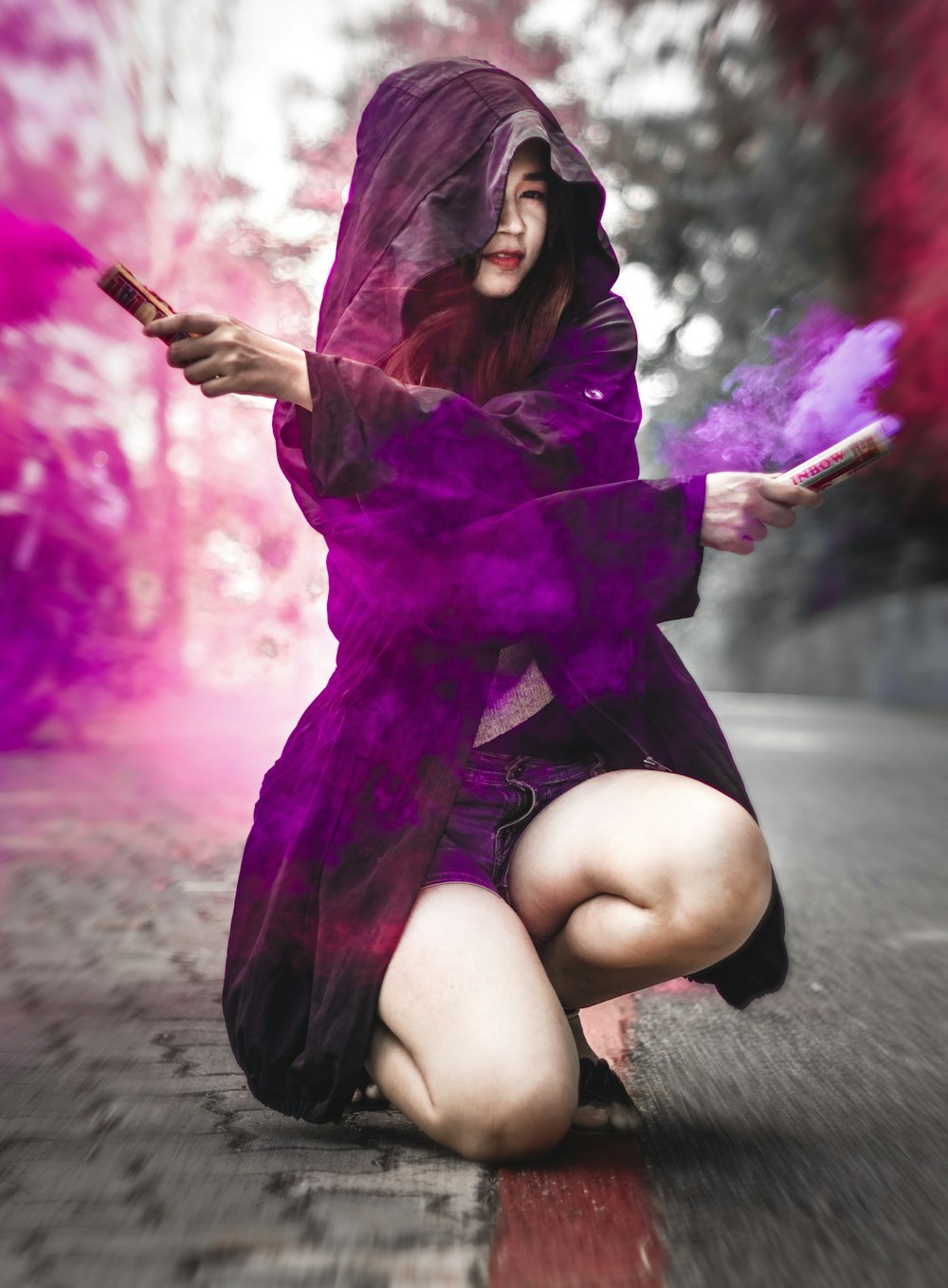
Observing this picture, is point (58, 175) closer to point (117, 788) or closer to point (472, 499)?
point (472, 499)

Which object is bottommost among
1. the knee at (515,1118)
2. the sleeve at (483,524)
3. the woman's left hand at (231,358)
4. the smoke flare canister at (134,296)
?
the knee at (515,1118)

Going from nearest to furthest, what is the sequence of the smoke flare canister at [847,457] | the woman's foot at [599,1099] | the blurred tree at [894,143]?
the smoke flare canister at [847,457]
the woman's foot at [599,1099]
the blurred tree at [894,143]

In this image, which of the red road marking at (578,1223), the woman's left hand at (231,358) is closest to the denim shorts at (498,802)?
the red road marking at (578,1223)

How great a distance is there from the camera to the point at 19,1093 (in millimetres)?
2135

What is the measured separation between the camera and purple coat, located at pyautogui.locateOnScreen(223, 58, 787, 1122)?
1.88 meters

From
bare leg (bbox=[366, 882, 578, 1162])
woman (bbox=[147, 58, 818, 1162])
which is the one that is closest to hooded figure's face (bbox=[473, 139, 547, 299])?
woman (bbox=[147, 58, 818, 1162])

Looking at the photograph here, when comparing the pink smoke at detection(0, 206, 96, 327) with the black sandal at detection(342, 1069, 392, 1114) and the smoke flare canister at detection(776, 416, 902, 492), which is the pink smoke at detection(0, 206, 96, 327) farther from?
the black sandal at detection(342, 1069, 392, 1114)

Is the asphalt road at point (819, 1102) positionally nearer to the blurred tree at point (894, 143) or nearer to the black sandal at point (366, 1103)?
the black sandal at point (366, 1103)

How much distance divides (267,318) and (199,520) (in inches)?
124

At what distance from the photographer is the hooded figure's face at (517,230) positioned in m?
2.10

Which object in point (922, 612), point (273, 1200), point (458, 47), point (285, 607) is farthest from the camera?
point (922, 612)

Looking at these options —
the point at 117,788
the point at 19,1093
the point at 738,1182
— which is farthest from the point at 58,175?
the point at 117,788

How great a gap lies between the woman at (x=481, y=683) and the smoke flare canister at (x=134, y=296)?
0.20 ft

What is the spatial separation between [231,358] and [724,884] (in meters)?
0.97
